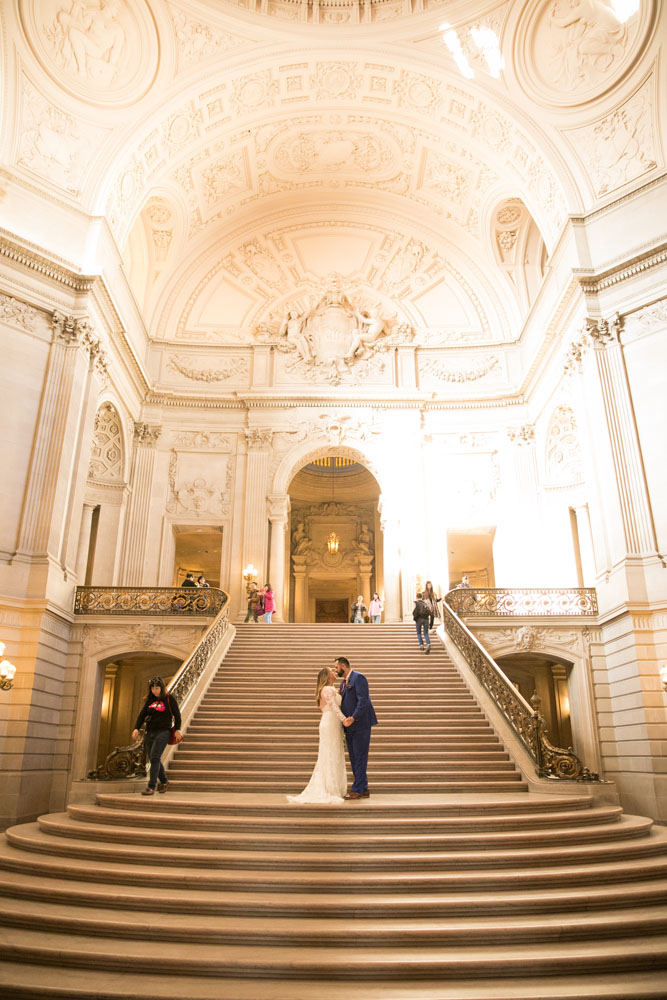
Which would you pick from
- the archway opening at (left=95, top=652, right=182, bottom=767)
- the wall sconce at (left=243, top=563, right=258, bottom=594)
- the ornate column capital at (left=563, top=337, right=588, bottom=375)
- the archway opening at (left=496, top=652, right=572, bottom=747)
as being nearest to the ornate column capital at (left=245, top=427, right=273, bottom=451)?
the wall sconce at (left=243, top=563, right=258, bottom=594)

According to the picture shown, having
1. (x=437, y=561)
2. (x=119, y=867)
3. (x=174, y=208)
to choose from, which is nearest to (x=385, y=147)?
(x=174, y=208)

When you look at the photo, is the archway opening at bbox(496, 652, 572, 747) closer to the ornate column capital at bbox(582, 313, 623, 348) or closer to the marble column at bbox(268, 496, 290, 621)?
the marble column at bbox(268, 496, 290, 621)

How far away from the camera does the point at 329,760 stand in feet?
24.6

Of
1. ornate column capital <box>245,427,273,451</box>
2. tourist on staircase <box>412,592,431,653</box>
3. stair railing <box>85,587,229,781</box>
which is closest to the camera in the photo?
stair railing <box>85,587,229,781</box>

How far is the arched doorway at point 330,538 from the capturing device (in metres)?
25.4

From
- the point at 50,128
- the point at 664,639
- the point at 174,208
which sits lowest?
the point at 664,639

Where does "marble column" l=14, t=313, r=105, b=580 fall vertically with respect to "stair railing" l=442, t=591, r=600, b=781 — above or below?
above

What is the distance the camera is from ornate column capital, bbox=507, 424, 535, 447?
65.3 ft

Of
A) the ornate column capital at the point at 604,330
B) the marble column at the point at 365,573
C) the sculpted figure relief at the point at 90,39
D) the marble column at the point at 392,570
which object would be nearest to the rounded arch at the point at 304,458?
Answer: the marble column at the point at 392,570

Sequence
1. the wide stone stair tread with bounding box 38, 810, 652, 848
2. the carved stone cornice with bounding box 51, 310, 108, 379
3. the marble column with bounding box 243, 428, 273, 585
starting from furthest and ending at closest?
the marble column with bounding box 243, 428, 273, 585
the carved stone cornice with bounding box 51, 310, 108, 379
the wide stone stair tread with bounding box 38, 810, 652, 848

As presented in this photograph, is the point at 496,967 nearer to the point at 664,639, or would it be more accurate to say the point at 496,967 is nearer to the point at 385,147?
the point at 664,639

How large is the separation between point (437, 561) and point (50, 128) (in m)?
13.8

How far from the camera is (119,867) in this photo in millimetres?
5824

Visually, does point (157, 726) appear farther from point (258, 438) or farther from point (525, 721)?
point (258, 438)
